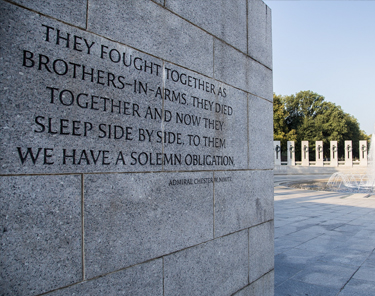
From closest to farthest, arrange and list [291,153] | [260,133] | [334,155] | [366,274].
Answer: [260,133]
[366,274]
[291,153]
[334,155]

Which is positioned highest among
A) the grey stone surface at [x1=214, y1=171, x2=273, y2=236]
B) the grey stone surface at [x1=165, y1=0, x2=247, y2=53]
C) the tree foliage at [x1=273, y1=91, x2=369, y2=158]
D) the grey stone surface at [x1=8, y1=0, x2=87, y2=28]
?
the tree foliage at [x1=273, y1=91, x2=369, y2=158]

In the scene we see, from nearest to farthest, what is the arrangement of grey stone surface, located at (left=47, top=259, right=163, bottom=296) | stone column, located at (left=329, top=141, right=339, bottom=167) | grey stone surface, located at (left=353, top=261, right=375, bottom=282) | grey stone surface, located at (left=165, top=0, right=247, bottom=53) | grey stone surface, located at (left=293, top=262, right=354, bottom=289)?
grey stone surface, located at (left=47, top=259, right=163, bottom=296) → grey stone surface, located at (left=165, top=0, right=247, bottom=53) → grey stone surface, located at (left=293, top=262, right=354, bottom=289) → grey stone surface, located at (left=353, top=261, right=375, bottom=282) → stone column, located at (left=329, top=141, right=339, bottom=167)

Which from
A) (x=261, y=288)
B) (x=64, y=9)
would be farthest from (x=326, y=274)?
(x=64, y=9)

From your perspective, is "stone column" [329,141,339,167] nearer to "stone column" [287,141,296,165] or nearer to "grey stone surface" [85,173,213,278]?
"stone column" [287,141,296,165]

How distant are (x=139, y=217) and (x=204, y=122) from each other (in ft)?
5.11

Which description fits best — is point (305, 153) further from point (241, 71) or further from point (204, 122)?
point (204, 122)

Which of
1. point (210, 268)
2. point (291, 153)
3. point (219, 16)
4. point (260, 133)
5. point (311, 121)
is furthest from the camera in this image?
point (311, 121)

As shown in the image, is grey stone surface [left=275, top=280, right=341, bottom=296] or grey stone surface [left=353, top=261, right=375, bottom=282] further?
grey stone surface [left=353, top=261, right=375, bottom=282]

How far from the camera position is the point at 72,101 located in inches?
99.3

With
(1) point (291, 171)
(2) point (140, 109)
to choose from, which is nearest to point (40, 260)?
(2) point (140, 109)

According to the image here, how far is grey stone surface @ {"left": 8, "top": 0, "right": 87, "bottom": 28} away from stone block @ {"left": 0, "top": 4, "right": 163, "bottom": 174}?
0.21ft

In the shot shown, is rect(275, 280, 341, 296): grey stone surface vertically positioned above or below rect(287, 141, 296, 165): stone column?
below

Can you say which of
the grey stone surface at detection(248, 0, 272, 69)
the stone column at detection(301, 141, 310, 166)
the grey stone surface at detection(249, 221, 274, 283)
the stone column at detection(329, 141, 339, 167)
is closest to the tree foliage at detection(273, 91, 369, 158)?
the stone column at detection(301, 141, 310, 166)

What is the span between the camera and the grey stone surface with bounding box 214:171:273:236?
4.07 meters
